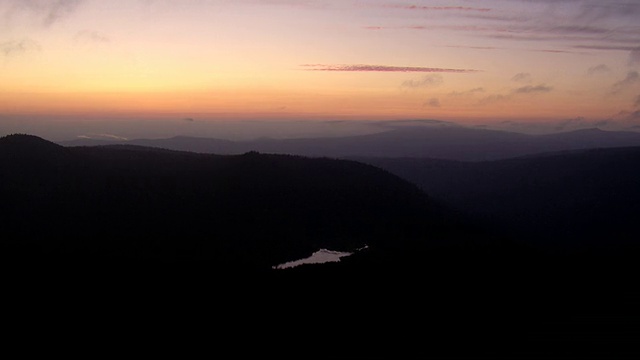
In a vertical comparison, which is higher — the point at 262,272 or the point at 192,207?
the point at 192,207

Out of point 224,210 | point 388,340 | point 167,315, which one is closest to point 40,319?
point 167,315

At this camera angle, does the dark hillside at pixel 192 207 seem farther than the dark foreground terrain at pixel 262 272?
Yes

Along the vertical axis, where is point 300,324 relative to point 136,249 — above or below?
above

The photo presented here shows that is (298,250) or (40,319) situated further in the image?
(298,250)

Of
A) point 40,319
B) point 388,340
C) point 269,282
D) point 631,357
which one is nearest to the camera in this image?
point 631,357

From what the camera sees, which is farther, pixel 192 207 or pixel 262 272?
pixel 192 207

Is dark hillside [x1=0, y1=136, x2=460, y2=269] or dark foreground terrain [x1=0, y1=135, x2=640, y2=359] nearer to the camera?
dark foreground terrain [x1=0, y1=135, x2=640, y2=359]

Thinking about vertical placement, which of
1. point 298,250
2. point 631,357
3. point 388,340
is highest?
point 631,357

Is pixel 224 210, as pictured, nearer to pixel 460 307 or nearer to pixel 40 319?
pixel 40 319
